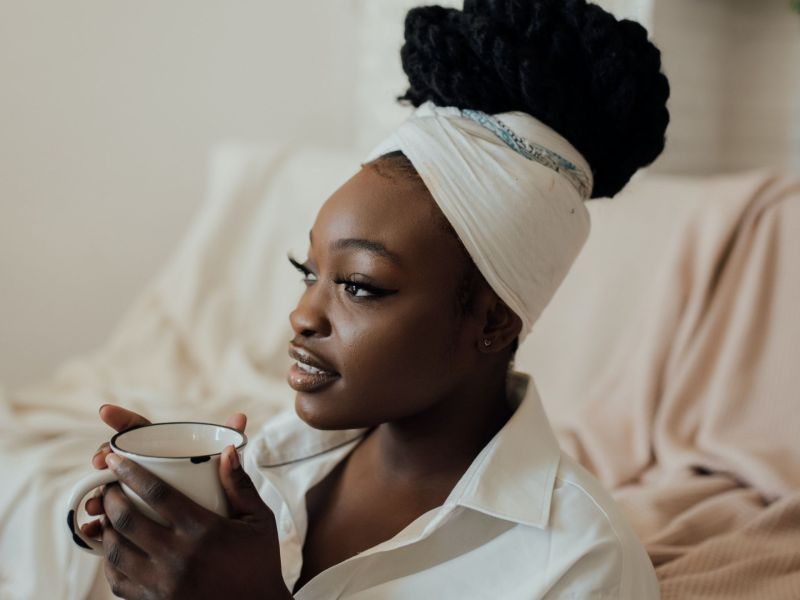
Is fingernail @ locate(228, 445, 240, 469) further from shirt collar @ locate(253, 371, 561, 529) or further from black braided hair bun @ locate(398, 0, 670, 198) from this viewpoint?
black braided hair bun @ locate(398, 0, 670, 198)

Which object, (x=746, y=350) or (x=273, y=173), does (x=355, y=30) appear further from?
(x=746, y=350)

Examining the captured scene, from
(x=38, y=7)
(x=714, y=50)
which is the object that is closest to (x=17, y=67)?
(x=38, y=7)

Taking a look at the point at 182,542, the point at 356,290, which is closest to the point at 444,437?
the point at 356,290

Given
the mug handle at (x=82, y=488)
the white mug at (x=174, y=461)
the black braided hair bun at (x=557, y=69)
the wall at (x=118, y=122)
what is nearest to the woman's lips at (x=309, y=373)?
the white mug at (x=174, y=461)

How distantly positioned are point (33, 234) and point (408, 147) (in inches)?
72.5

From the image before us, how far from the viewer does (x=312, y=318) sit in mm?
936

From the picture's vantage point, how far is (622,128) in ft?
3.26

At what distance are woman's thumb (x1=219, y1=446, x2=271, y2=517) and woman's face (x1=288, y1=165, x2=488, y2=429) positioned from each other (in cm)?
13

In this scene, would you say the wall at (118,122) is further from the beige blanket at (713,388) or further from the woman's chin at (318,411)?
the woman's chin at (318,411)

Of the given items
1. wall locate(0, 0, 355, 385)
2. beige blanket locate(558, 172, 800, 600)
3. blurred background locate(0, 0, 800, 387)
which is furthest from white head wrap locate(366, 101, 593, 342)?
wall locate(0, 0, 355, 385)

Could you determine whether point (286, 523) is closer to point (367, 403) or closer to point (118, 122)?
point (367, 403)

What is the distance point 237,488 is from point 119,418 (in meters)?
0.17

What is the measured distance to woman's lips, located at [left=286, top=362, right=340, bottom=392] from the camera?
93 centimetres

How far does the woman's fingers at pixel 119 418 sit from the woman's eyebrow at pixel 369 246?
251 millimetres
